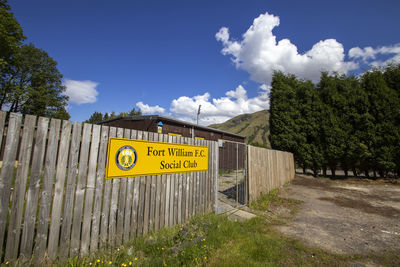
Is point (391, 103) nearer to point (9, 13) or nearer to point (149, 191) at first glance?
point (149, 191)

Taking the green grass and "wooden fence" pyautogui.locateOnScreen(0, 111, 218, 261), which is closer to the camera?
"wooden fence" pyautogui.locateOnScreen(0, 111, 218, 261)

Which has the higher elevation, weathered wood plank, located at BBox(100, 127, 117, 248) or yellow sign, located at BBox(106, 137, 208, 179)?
yellow sign, located at BBox(106, 137, 208, 179)

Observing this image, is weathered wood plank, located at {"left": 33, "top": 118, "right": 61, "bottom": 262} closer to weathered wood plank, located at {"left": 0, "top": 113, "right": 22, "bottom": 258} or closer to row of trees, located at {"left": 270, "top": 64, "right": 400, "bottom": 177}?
weathered wood plank, located at {"left": 0, "top": 113, "right": 22, "bottom": 258}

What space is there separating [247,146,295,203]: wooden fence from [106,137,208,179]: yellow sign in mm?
2752

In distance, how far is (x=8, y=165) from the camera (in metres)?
2.07

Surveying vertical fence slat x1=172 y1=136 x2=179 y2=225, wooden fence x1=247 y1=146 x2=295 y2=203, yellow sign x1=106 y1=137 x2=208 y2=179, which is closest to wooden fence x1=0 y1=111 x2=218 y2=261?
yellow sign x1=106 y1=137 x2=208 y2=179

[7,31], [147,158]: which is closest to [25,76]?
[7,31]

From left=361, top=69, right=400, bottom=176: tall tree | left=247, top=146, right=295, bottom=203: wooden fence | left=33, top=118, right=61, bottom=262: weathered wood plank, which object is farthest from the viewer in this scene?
left=361, top=69, right=400, bottom=176: tall tree

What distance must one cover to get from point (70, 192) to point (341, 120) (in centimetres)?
1595

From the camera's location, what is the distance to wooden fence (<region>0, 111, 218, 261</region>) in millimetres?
2107

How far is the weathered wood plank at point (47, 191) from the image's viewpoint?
222 cm

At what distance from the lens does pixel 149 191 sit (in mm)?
3482

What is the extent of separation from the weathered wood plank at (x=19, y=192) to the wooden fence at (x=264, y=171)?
5.67 metres

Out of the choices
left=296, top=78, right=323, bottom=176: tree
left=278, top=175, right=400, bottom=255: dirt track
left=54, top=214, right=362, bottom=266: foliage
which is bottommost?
left=278, top=175, right=400, bottom=255: dirt track
